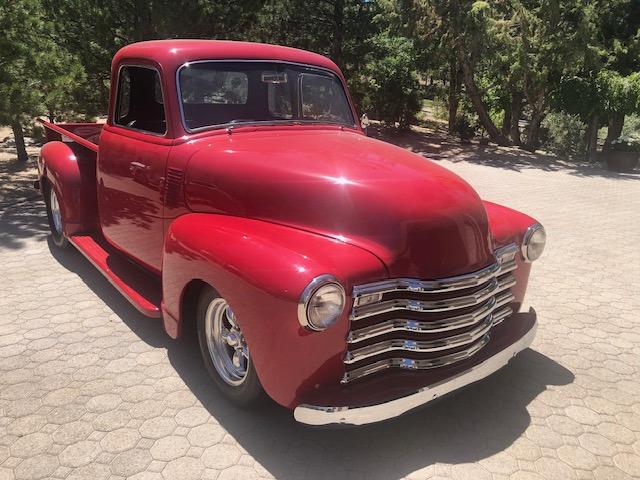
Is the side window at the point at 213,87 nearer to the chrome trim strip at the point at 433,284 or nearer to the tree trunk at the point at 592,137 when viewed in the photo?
A: the chrome trim strip at the point at 433,284

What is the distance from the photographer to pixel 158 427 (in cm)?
272

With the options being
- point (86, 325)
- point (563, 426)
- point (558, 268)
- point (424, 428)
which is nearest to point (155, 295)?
point (86, 325)

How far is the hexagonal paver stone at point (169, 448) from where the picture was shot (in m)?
2.51

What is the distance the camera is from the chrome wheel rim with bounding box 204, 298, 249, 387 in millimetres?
2758

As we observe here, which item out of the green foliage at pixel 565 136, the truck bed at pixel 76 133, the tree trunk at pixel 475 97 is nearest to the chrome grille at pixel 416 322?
the truck bed at pixel 76 133

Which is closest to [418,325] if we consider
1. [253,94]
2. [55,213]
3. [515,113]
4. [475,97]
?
[253,94]

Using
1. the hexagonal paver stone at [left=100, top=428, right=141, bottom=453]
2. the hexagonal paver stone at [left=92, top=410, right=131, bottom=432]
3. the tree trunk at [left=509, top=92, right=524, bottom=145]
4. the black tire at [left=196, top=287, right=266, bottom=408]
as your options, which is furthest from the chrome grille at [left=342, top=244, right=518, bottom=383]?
the tree trunk at [left=509, top=92, right=524, bottom=145]

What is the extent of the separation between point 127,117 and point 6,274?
2.04 m

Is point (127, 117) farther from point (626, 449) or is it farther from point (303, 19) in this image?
point (303, 19)

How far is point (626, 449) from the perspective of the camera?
267 cm

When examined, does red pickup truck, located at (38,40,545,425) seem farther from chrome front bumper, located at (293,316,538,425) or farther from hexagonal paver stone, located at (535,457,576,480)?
hexagonal paver stone, located at (535,457,576,480)

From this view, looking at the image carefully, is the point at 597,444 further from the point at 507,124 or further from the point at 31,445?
the point at 507,124

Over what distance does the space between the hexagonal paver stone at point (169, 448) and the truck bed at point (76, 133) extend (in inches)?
105

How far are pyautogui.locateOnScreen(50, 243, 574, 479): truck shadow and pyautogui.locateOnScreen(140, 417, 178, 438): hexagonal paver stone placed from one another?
0.22 metres
